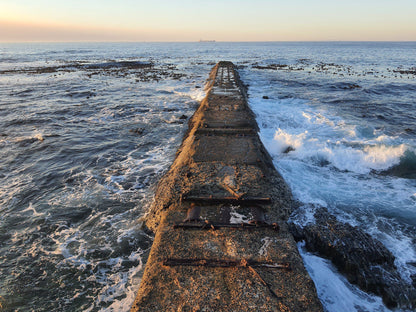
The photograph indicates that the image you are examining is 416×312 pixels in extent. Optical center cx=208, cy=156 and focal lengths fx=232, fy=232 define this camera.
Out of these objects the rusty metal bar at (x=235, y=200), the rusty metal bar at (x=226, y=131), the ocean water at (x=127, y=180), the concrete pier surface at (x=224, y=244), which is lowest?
the ocean water at (x=127, y=180)

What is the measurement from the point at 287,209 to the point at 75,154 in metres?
11.2

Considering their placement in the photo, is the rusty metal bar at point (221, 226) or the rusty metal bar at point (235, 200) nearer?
the rusty metal bar at point (221, 226)

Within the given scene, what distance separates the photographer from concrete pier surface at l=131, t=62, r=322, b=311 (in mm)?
3949

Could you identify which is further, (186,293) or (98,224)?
(98,224)

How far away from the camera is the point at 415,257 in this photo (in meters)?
6.05

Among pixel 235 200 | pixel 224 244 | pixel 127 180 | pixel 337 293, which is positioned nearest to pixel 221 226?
pixel 224 244

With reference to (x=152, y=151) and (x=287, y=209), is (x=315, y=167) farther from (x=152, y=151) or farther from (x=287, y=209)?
(x=152, y=151)

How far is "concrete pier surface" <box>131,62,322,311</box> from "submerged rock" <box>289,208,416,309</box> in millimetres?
964

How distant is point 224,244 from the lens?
198 inches

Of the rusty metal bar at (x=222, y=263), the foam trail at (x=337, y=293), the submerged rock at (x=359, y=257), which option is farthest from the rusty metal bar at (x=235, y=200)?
the rusty metal bar at (x=222, y=263)

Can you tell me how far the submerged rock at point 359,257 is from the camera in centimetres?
507

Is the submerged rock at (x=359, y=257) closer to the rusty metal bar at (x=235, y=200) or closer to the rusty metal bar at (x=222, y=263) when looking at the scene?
the rusty metal bar at (x=235, y=200)

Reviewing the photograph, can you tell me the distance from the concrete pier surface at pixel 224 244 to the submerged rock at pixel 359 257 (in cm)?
96

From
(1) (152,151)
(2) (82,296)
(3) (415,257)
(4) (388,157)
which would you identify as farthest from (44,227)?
(4) (388,157)
